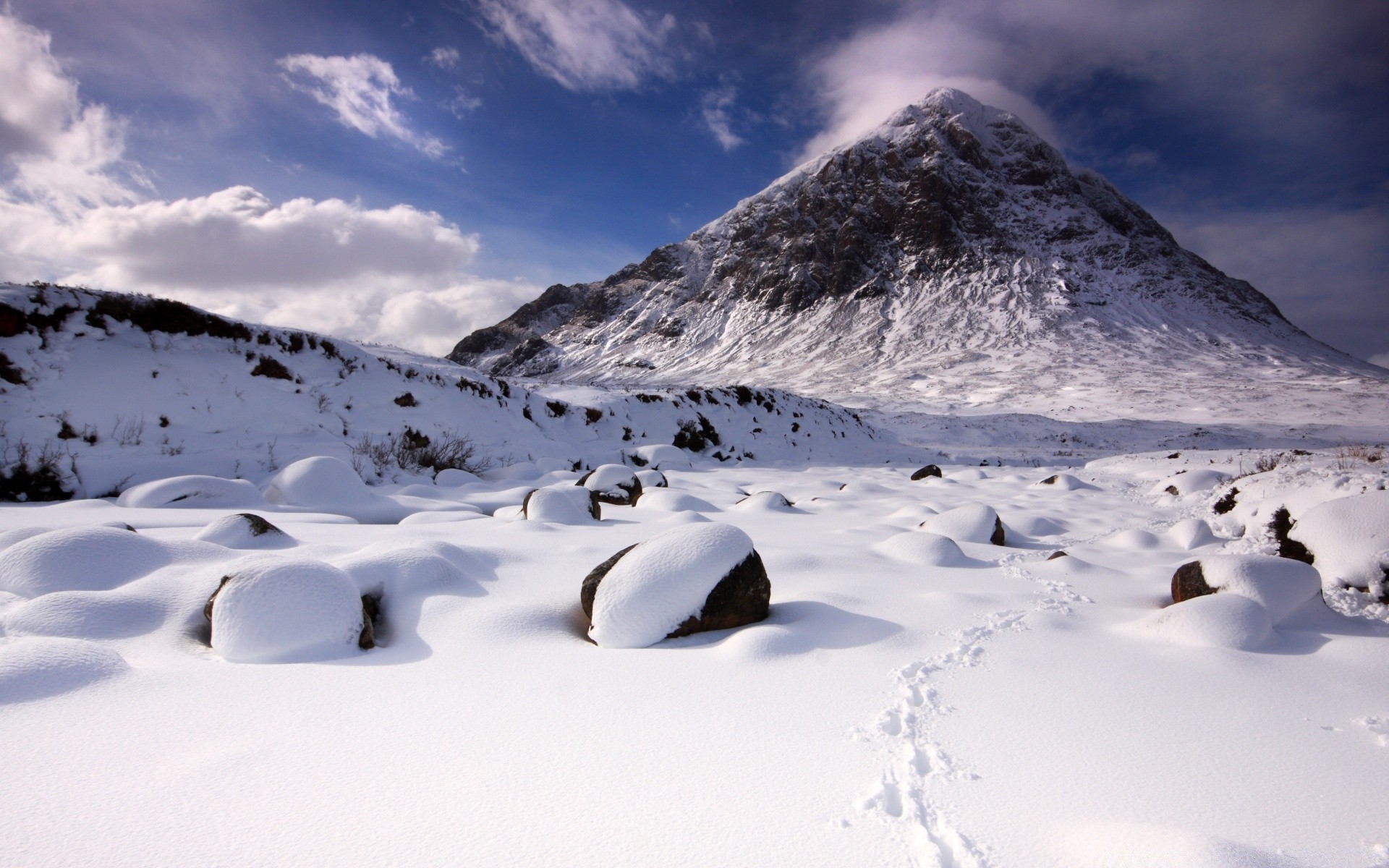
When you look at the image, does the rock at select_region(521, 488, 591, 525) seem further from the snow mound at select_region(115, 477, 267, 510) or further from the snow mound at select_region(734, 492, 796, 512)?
the snow mound at select_region(115, 477, 267, 510)

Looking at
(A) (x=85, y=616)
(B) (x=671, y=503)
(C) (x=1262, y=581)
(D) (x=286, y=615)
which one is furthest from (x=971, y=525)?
(A) (x=85, y=616)

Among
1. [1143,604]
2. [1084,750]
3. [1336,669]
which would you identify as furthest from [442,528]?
[1336,669]

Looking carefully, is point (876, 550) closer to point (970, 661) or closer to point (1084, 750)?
point (970, 661)

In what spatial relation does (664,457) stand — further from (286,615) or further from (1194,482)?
(286,615)

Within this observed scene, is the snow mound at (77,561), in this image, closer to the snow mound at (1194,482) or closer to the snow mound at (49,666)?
the snow mound at (49,666)

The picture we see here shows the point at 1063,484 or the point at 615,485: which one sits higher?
the point at 615,485
